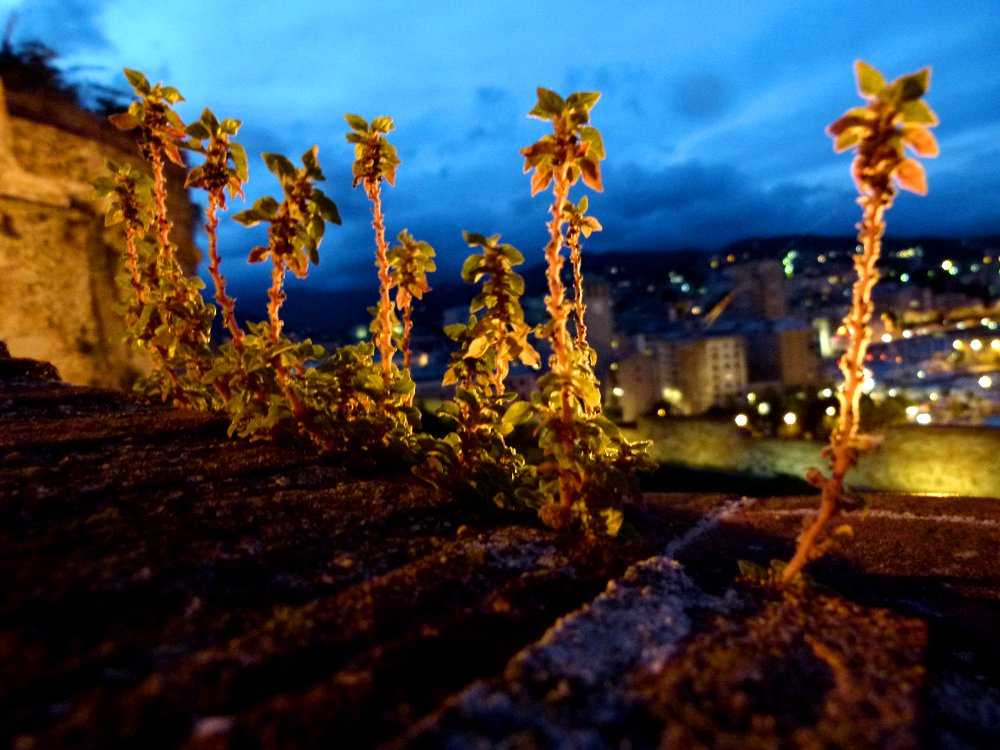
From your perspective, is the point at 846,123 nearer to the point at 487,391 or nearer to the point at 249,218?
the point at 487,391

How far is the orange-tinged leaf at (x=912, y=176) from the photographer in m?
1.57

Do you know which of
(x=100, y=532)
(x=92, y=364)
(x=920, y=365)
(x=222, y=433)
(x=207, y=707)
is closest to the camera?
(x=207, y=707)

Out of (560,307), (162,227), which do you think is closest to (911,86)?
(560,307)

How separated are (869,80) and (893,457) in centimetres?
1250

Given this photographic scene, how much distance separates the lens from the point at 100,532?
1772mm

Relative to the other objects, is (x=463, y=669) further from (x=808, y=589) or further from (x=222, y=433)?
(x=222, y=433)

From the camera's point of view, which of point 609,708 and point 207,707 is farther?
point 609,708

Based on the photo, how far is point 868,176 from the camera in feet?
5.37

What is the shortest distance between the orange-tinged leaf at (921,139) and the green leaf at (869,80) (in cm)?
12

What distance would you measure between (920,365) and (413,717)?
1329 inches

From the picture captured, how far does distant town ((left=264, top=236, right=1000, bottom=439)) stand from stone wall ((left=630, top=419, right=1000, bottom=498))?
0.97 meters

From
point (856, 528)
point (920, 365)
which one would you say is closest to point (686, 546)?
point (856, 528)

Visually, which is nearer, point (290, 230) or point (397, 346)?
point (290, 230)

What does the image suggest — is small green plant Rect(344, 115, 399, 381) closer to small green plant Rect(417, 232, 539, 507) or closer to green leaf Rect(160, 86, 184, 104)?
small green plant Rect(417, 232, 539, 507)
